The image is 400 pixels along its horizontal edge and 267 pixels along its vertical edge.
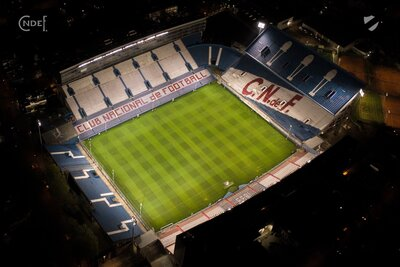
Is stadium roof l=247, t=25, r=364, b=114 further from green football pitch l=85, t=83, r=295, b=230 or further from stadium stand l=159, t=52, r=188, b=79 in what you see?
stadium stand l=159, t=52, r=188, b=79

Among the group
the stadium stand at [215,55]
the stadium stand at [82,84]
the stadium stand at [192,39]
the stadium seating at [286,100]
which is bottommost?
the stadium seating at [286,100]

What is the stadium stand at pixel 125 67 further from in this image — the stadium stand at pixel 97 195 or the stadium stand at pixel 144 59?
the stadium stand at pixel 97 195

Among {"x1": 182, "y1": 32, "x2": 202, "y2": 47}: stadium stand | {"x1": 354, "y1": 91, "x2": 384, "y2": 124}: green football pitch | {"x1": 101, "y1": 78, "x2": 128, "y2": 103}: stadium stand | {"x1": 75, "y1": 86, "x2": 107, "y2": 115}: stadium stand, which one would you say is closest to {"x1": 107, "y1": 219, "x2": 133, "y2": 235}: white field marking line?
{"x1": 75, "y1": 86, "x2": 107, "y2": 115}: stadium stand

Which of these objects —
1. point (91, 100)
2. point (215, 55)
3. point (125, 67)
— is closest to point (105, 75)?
point (125, 67)

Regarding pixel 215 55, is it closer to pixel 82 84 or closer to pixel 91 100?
pixel 91 100

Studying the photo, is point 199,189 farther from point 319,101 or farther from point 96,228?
point 319,101

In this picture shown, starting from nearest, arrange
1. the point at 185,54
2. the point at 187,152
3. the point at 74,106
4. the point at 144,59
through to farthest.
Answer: the point at 187,152, the point at 74,106, the point at 144,59, the point at 185,54

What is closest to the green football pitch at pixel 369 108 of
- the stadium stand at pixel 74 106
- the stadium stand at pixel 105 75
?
the stadium stand at pixel 105 75
